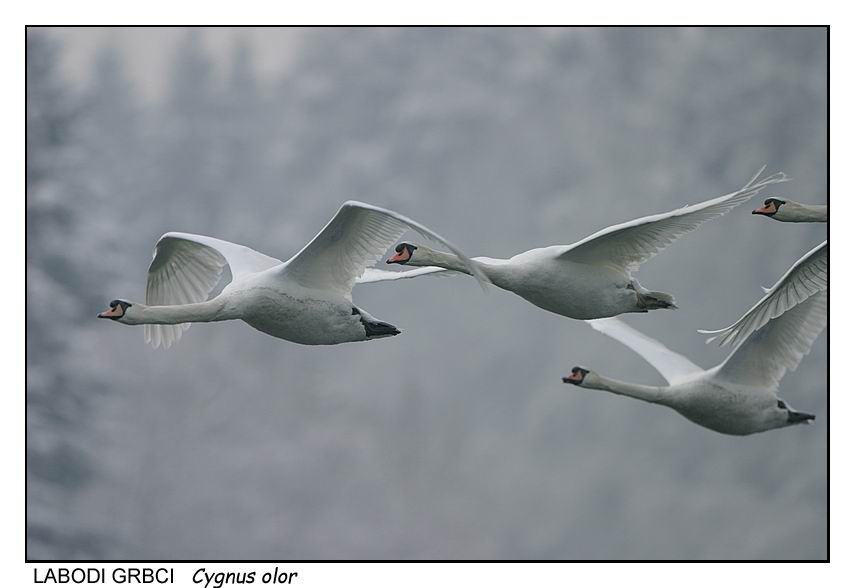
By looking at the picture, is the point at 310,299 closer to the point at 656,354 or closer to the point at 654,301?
the point at 654,301

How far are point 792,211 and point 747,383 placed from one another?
4.65 feet

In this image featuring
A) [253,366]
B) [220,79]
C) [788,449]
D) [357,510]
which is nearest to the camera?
[253,366]

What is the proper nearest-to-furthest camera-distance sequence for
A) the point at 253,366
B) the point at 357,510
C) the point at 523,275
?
the point at 523,275, the point at 253,366, the point at 357,510

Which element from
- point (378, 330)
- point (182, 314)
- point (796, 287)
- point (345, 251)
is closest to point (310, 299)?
point (345, 251)

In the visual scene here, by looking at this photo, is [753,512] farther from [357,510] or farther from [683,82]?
[683,82]

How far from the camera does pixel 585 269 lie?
966 cm

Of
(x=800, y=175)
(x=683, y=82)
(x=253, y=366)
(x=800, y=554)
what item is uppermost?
(x=683, y=82)

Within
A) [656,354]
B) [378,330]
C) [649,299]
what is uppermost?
[649,299]

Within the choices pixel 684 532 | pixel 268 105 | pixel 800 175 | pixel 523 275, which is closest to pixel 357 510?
pixel 684 532

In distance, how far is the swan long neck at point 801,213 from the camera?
10164mm

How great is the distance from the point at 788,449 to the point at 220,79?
35736 millimetres

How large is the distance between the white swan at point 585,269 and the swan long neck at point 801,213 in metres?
1.00

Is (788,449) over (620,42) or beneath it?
beneath

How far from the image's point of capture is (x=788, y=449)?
45.9m
